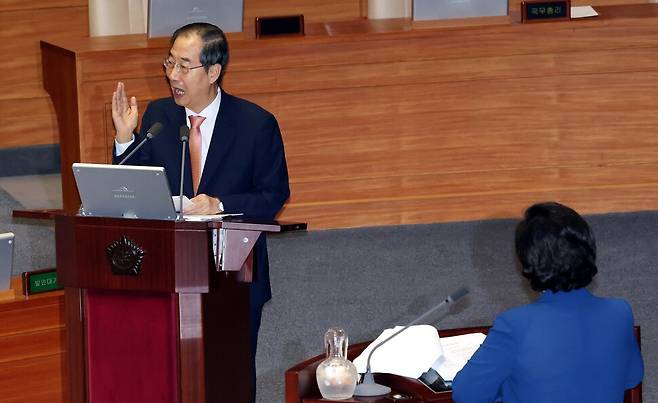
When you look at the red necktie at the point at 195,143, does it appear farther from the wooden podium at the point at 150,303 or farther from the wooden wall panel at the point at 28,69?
the wooden wall panel at the point at 28,69

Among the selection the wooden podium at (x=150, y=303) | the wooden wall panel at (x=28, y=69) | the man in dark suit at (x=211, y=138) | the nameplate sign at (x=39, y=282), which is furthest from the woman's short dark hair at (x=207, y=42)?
the wooden wall panel at (x=28, y=69)

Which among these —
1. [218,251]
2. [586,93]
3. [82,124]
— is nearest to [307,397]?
[218,251]

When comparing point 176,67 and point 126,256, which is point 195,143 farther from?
point 126,256

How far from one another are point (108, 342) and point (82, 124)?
2758 millimetres

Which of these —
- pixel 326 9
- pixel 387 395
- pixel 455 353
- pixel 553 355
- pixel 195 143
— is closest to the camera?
pixel 553 355

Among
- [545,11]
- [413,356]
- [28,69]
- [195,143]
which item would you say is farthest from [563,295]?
[28,69]

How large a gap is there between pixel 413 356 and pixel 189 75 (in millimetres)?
1258

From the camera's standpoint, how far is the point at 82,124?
6.17 m

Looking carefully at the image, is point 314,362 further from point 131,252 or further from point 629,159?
point 629,159

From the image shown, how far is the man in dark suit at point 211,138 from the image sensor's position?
402cm

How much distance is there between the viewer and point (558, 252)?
9.37ft

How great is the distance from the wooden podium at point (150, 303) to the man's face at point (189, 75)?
622 millimetres

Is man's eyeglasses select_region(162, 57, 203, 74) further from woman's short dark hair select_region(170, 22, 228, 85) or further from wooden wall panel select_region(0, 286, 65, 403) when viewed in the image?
wooden wall panel select_region(0, 286, 65, 403)

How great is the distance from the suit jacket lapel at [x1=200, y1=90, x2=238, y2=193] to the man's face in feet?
0.32
